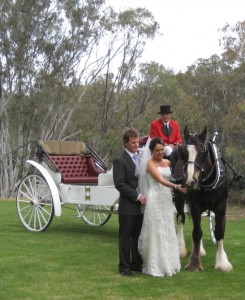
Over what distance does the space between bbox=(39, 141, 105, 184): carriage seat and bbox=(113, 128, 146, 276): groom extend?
12.1 feet

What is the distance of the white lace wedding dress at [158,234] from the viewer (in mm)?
5348

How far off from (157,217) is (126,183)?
463 mm

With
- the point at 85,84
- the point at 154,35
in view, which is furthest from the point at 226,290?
the point at 154,35

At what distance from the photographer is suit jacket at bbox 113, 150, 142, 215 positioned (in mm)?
5312

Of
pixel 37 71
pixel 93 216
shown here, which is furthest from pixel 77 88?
pixel 93 216

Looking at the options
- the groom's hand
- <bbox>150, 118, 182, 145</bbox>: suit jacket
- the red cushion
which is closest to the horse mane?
the groom's hand

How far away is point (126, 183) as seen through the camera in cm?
539

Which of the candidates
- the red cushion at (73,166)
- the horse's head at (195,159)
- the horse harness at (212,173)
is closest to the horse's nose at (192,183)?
the horse's head at (195,159)

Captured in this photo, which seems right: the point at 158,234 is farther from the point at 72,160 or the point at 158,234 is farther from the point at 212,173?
the point at 72,160

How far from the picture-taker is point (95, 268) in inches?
227

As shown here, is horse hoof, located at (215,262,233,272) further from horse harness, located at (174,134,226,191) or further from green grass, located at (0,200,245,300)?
horse harness, located at (174,134,226,191)

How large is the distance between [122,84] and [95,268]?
2620 cm

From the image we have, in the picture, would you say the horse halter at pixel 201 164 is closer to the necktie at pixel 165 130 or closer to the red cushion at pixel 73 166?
the necktie at pixel 165 130

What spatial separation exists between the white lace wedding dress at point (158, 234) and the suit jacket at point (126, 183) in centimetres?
14
